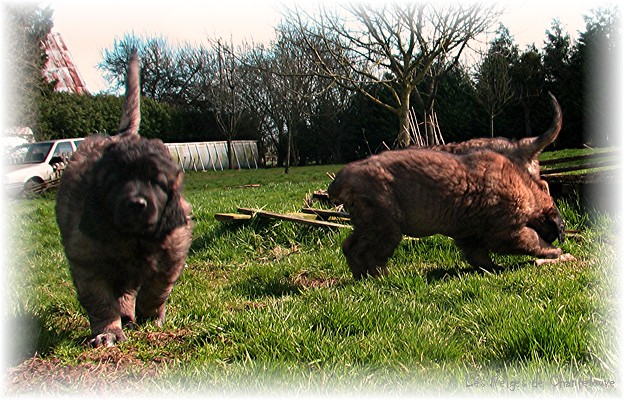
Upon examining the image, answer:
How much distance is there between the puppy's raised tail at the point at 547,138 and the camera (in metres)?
6.08

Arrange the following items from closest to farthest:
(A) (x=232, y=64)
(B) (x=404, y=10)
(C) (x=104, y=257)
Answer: (C) (x=104, y=257)
(B) (x=404, y=10)
(A) (x=232, y=64)

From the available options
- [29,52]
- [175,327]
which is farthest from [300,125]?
[175,327]

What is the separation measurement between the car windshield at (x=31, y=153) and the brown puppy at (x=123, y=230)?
59.3ft

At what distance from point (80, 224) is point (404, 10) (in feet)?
36.2

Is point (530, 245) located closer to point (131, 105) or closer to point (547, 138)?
point (547, 138)

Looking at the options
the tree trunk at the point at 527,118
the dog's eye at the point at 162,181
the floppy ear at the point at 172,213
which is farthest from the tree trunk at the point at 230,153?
the dog's eye at the point at 162,181

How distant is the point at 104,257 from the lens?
4027mm

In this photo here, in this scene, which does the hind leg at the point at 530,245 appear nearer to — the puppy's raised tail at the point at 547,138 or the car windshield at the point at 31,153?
the puppy's raised tail at the point at 547,138

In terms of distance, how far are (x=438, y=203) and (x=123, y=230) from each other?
324cm

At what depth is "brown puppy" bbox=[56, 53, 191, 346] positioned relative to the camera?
149 inches

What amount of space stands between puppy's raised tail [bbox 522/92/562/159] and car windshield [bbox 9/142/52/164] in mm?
18697

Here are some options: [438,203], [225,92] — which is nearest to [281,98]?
[225,92]

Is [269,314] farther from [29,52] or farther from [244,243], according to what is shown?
[29,52]

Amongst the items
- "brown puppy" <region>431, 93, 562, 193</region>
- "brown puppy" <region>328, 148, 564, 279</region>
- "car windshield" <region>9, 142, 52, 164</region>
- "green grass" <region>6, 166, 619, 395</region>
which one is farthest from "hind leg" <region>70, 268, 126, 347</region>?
"car windshield" <region>9, 142, 52, 164</region>
